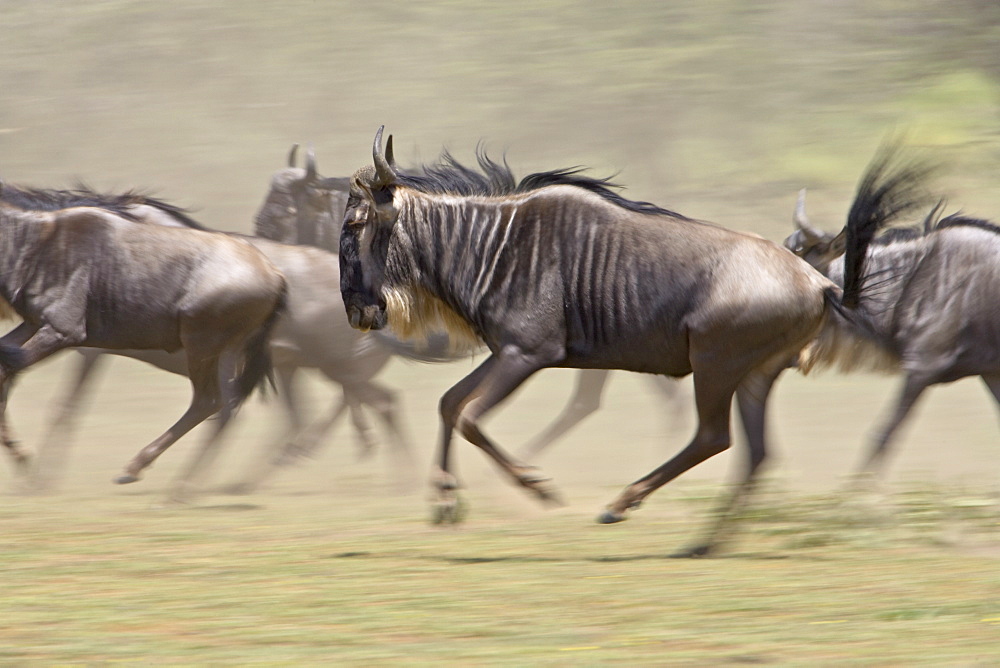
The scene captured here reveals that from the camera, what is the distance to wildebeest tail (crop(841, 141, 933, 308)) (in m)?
6.71

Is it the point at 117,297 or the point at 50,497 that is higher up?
the point at 117,297

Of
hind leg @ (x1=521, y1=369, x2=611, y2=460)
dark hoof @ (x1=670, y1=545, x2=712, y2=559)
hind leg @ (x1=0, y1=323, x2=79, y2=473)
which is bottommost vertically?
hind leg @ (x1=521, y1=369, x2=611, y2=460)

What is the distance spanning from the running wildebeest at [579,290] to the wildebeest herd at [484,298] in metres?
0.01

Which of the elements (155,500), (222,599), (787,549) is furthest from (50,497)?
(787,549)

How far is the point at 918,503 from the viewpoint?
24.6 ft

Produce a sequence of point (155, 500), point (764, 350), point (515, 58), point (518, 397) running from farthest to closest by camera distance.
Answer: point (515, 58)
point (518, 397)
point (155, 500)
point (764, 350)

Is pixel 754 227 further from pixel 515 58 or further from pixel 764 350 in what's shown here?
pixel 764 350

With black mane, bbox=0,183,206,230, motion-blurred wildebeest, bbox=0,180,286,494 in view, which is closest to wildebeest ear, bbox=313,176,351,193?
black mane, bbox=0,183,206,230

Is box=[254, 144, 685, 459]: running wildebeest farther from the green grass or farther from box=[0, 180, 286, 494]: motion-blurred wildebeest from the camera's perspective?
the green grass

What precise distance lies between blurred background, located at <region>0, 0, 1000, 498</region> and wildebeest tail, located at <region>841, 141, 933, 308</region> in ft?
27.2

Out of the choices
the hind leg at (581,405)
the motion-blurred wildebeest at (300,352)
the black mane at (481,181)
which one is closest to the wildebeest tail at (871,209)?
the black mane at (481,181)

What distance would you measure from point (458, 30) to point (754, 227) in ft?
42.1

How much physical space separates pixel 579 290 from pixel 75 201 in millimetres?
4536

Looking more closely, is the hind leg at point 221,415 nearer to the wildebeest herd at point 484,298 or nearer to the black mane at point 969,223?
the wildebeest herd at point 484,298
